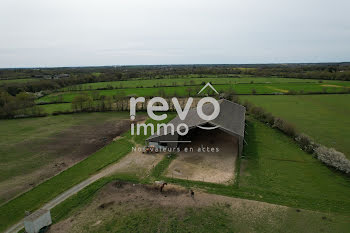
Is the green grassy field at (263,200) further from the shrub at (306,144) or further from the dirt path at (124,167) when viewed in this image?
the shrub at (306,144)

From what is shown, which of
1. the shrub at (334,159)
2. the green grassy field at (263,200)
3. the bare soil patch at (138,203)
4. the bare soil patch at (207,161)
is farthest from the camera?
the bare soil patch at (207,161)

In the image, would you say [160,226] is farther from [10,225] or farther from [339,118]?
[339,118]

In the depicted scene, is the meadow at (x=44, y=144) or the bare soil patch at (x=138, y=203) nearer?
the bare soil patch at (x=138, y=203)

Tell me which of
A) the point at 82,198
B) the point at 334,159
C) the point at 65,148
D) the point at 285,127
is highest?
the point at 285,127

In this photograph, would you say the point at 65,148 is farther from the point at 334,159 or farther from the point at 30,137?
the point at 334,159

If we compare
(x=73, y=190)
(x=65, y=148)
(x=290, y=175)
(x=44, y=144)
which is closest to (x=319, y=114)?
(x=290, y=175)

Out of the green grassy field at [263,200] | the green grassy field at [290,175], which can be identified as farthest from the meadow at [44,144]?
the green grassy field at [290,175]

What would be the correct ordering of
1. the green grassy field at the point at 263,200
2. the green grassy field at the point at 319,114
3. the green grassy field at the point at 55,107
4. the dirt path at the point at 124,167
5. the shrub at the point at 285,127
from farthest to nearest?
the green grassy field at the point at 55,107
the shrub at the point at 285,127
the green grassy field at the point at 319,114
the dirt path at the point at 124,167
the green grassy field at the point at 263,200
